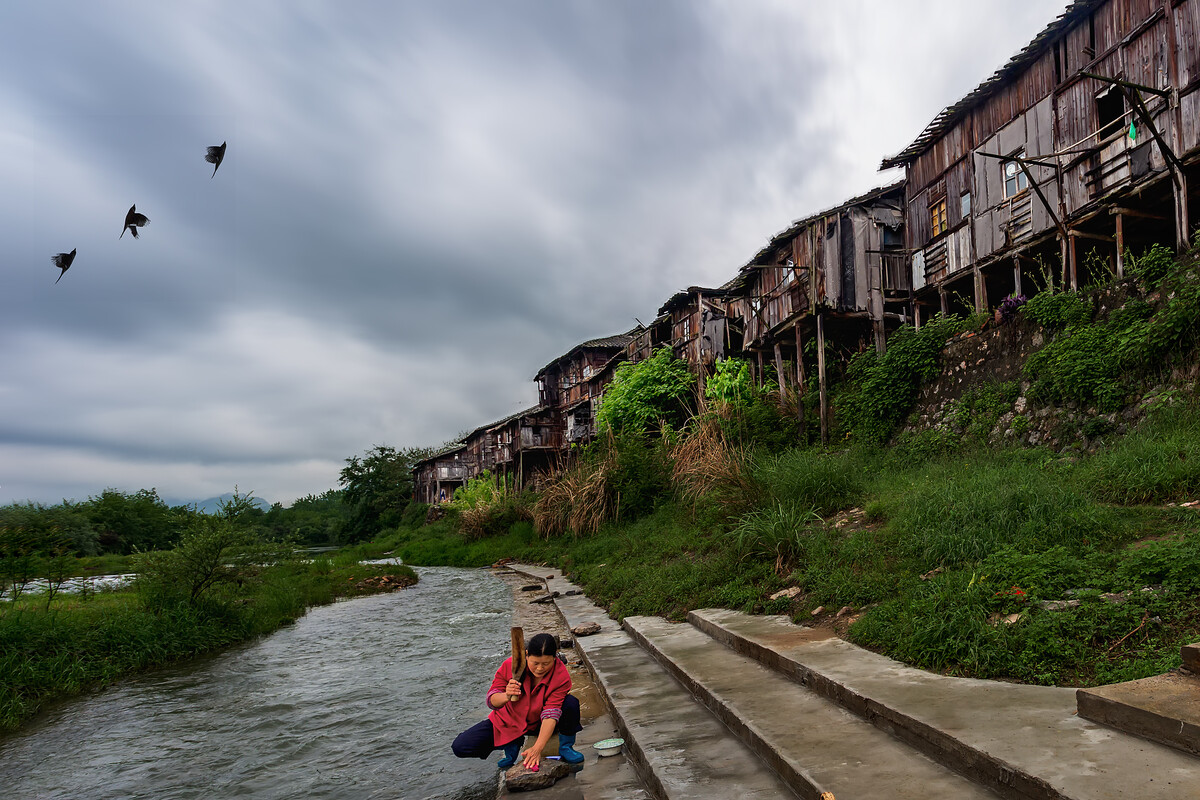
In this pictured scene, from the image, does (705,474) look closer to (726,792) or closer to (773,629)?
(773,629)

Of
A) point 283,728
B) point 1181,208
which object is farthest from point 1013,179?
point 283,728

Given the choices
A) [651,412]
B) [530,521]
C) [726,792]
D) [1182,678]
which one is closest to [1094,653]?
[1182,678]

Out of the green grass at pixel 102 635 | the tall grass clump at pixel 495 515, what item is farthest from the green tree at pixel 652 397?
the green grass at pixel 102 635

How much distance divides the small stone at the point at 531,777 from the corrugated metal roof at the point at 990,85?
15.2 m

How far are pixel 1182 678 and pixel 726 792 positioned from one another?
2.13 m

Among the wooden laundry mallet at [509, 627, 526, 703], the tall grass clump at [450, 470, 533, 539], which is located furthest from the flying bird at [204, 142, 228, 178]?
the tall grass clump at [450, 470, 533, 539]

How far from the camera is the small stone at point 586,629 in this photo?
762 cm

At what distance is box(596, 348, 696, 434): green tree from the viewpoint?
1980 centimetres

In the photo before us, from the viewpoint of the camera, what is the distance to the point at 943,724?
9.64 feet

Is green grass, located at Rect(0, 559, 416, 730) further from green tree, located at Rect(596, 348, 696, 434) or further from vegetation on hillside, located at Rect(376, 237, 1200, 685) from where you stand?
green tree, located at Rect(596, 348, 696, 434)

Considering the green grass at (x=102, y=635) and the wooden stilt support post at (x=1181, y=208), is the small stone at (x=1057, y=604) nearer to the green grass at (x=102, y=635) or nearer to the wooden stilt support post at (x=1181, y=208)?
the wooden stilt support post at (x=1181, y=208)

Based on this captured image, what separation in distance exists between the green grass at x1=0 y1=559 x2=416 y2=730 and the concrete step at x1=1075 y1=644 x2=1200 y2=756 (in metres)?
9.08

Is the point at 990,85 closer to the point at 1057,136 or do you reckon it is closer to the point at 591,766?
the point at 1057,136

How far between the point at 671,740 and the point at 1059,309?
948cm
